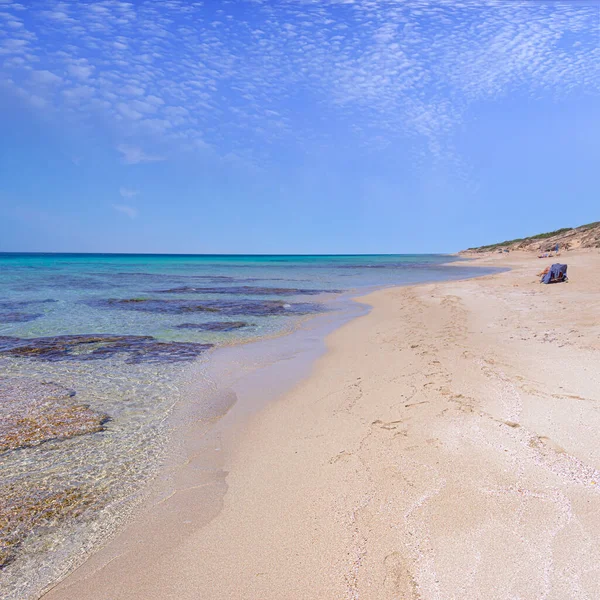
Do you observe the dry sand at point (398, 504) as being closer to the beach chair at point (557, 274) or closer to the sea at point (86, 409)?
the sea at point (86, 409)

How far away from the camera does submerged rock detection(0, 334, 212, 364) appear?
8703 mm

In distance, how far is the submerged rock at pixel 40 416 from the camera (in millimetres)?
4848

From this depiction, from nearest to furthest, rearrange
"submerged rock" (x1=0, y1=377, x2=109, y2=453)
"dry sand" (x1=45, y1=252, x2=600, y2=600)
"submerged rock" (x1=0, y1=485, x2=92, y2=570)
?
"dry sand" (x1=45, y1=252, x2=600, y2=600)
"submerged rock" (x1=0, y1=485, x2=92, y2=570)
"submerged rock" (x1=0, y1=377, x2=109, y2=453)

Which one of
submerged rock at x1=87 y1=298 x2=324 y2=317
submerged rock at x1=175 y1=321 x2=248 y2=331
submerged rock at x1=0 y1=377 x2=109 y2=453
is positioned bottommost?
submerged rock at x1=0 y1=377 x2=109 y2=453

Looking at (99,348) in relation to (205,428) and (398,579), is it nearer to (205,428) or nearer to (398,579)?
(205,428)

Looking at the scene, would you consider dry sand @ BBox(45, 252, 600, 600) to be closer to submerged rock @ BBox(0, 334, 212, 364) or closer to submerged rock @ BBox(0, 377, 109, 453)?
submerged rock @ BBox(0, 377, 109, 453)

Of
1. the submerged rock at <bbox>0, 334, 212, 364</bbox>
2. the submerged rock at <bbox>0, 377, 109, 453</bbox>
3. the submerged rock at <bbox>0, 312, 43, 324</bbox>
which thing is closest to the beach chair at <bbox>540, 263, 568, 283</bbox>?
the submerged rock at <bbox>0, 334, 212, 364</bbox>

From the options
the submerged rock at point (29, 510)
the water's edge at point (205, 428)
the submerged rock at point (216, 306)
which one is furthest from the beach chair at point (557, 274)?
the submerged rock at point (29, 510)

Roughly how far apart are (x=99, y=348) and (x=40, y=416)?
4193 millimetres

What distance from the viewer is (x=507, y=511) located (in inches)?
121

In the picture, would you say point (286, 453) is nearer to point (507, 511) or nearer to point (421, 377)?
point (507, 511)

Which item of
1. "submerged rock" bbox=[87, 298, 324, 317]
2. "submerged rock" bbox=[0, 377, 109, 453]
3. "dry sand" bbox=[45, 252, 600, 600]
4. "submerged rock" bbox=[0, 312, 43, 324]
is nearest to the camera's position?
"dry sand" bbox=[45, 252, 600, 600]

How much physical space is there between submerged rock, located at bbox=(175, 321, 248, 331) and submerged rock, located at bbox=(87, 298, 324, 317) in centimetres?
185

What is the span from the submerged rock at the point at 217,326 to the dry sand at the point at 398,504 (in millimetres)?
6122
